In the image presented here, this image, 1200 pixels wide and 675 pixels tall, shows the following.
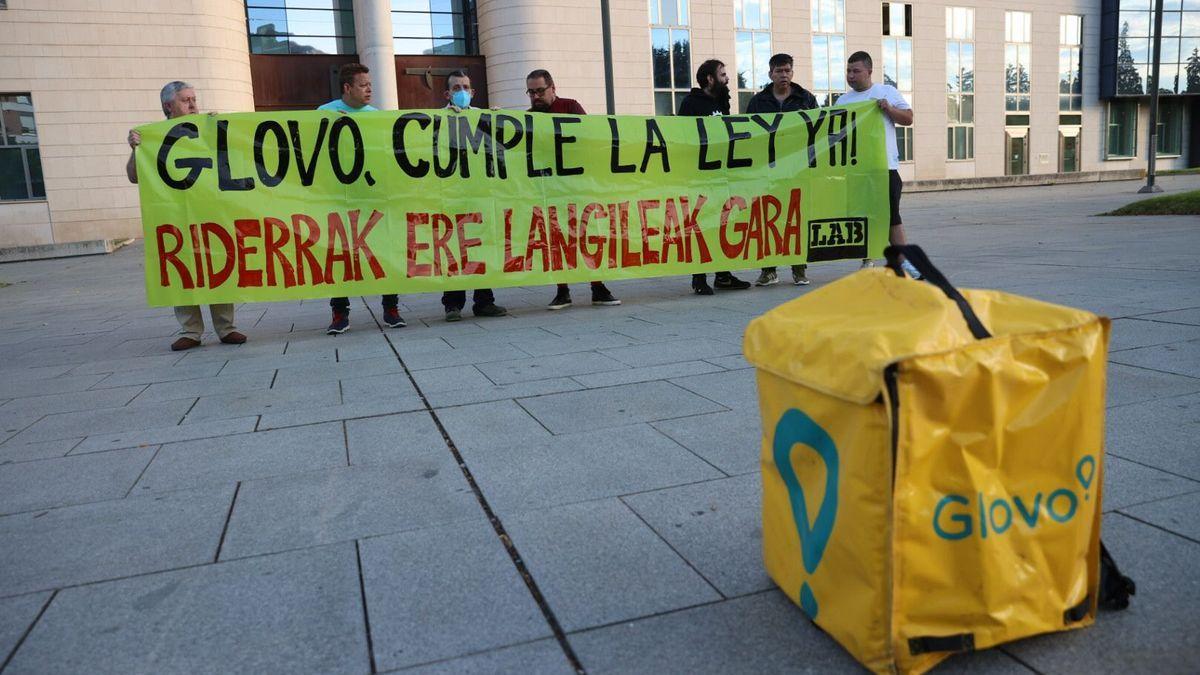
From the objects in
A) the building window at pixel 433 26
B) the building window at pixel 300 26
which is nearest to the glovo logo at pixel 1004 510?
the building window at pixel 433 26

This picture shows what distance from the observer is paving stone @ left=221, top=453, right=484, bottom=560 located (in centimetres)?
282

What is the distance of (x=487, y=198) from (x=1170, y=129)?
164ft

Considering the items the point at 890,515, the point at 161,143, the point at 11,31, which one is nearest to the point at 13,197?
the point at 11,31

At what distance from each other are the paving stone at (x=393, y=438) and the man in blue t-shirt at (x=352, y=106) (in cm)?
306

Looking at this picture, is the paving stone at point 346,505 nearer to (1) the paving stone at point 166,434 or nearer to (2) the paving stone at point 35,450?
(1) the paving stone at point 166,434

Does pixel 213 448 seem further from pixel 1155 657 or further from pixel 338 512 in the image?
pixel 1155 657

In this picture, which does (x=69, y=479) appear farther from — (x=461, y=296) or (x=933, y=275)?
(x=461, y=296)

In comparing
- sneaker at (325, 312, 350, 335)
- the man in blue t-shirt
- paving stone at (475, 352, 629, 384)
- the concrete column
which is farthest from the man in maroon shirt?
the concrete column

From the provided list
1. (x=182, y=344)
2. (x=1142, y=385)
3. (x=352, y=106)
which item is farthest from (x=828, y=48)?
(x=1142, y=385)

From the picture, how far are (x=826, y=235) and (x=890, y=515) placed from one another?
22.1ft

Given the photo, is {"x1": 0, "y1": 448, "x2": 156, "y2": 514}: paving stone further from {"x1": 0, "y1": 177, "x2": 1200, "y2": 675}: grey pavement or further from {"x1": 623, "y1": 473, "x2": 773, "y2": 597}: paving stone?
{"x1": 623, "y1": 473, "x2": 773, "y2": 597}: paving stone

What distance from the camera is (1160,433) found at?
3.39 m

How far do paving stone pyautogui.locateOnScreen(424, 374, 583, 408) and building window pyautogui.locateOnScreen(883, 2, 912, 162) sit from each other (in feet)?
114

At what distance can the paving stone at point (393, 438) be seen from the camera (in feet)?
12.0
